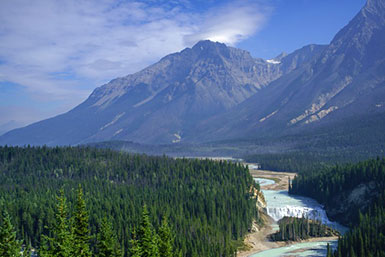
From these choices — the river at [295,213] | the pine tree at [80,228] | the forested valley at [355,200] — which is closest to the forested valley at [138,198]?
the river at [295,213]

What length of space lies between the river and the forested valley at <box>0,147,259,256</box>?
39.4 ft

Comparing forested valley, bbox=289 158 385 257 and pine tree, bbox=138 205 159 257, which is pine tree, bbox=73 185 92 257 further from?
forested valley, bbox=289 158 385 257

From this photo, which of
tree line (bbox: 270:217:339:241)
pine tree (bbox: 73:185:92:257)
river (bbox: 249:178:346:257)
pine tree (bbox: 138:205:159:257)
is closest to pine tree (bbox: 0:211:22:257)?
pine tree (bbox: 73:185:92:257)

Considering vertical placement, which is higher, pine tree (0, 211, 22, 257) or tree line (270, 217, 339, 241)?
pine tree (0, 211, 22, 257)

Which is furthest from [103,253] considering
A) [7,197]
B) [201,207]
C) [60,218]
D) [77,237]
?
[7,197]

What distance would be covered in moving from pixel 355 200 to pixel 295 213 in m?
22.0

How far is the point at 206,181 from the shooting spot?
534 feet

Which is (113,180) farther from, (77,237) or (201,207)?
(77,237)

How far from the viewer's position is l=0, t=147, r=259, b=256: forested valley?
113 m

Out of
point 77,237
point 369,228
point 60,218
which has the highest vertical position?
point 60,218

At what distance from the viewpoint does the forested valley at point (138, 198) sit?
372 ft

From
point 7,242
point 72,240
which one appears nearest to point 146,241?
point 72,240

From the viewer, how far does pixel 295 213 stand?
150000mm

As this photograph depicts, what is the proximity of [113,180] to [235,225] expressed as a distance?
71.1 meters
